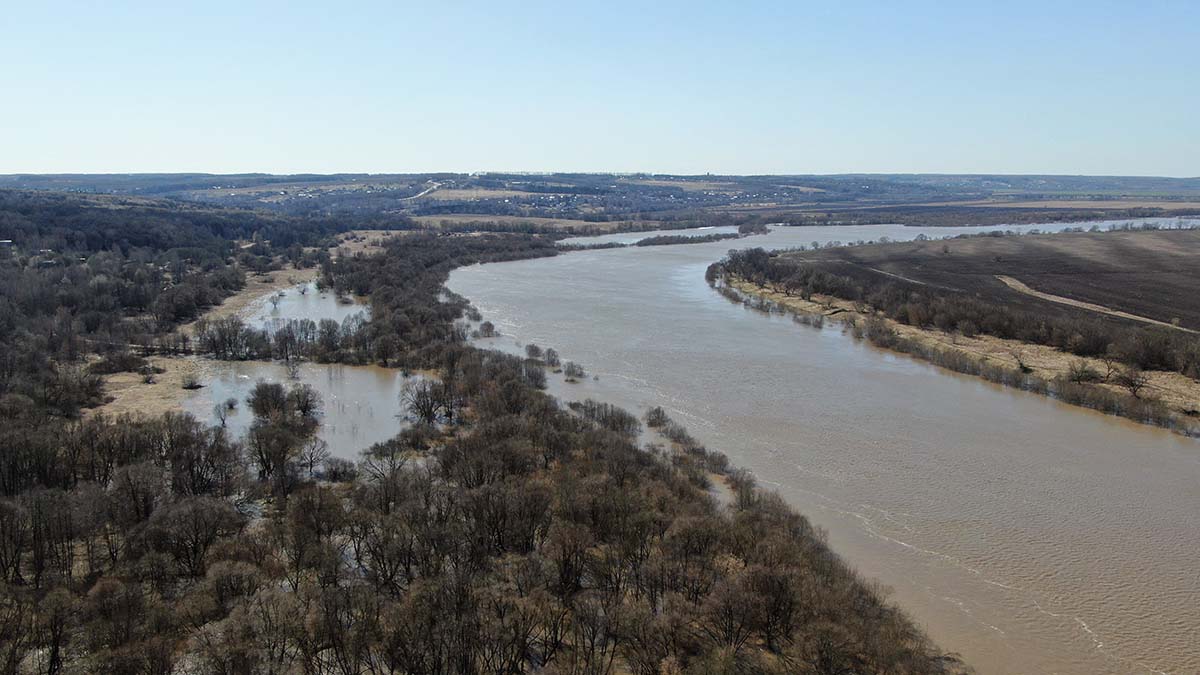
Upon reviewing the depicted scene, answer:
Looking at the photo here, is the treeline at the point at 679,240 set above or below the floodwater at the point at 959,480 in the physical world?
above

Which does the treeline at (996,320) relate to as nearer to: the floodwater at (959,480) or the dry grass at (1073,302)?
the dry grass at (1073,302)

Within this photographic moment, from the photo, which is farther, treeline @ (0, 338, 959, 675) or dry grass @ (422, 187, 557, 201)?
dry grass @ (422, 187, 557, 201)

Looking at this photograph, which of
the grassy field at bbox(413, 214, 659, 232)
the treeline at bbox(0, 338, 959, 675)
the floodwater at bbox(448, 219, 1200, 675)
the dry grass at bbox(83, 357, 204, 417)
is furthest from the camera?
the grassy field at bbox(413, 214, 659, 232)

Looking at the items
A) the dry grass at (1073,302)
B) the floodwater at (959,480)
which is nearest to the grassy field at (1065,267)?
the dry grass at (1073,302)

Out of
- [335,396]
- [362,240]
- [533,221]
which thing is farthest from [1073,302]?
[533,221]

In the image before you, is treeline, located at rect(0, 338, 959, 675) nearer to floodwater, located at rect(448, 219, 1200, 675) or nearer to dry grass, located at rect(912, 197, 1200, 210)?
floodwater, located at rect(448, 219, 1200, 675)

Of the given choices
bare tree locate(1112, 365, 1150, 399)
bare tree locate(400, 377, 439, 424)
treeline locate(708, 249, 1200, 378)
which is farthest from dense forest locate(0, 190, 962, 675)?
treeline locate(708, 249, 1200, 378)

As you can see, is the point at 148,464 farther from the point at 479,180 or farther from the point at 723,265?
the point at 479,180
